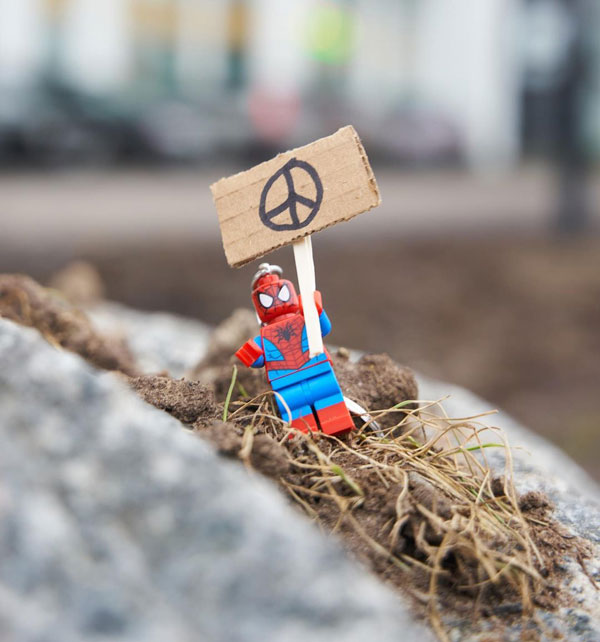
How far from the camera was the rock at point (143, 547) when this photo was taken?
0.84 m

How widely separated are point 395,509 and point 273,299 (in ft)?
1.82

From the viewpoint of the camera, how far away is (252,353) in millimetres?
1569

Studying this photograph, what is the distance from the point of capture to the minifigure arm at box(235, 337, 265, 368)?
61.7 inches

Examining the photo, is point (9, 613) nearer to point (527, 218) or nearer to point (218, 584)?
point (218, 584)

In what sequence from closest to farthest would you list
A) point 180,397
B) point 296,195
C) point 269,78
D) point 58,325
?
1. point 180,397
2. point 296,195
3. point 58,325
4. point 269,78

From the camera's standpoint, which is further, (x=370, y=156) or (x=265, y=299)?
(x=370, y=156)

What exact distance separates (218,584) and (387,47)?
16424mm

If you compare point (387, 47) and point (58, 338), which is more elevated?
point (387, 47)

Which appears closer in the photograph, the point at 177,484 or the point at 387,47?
the point at 177,484

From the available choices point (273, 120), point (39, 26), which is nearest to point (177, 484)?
point (273, 120)

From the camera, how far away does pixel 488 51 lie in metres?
15.5

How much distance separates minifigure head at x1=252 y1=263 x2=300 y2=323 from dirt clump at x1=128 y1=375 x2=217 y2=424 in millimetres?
225

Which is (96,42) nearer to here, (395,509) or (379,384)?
(379,384)

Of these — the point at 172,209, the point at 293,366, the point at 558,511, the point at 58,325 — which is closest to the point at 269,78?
the point at 172,209
